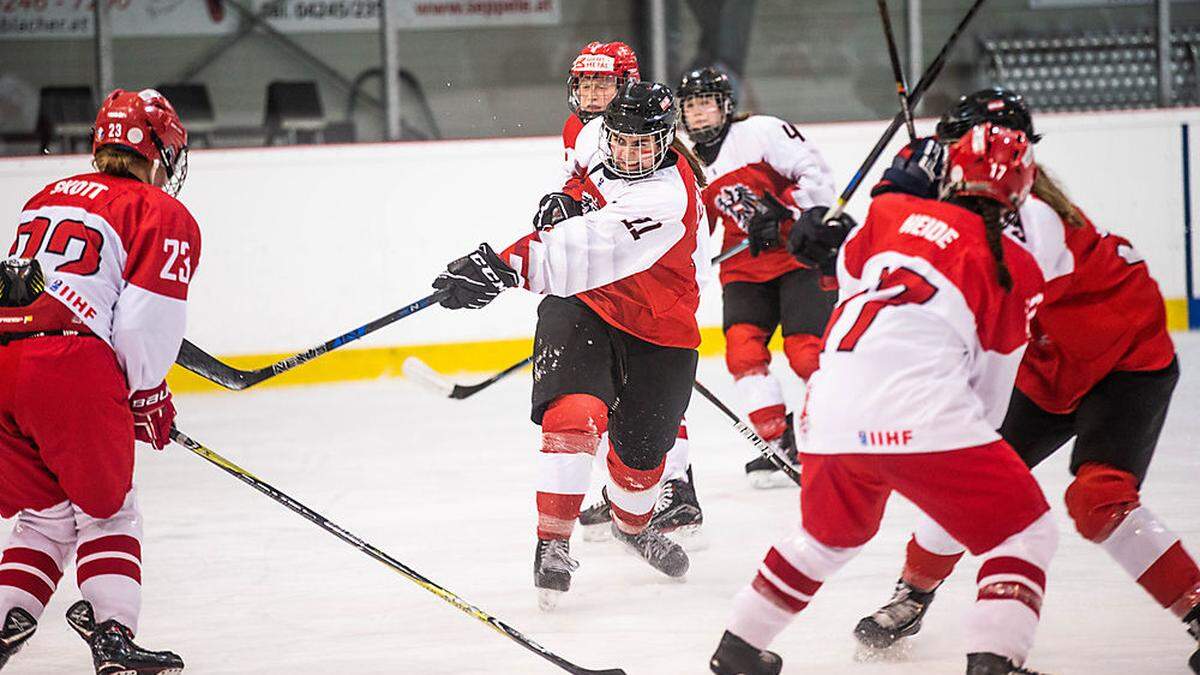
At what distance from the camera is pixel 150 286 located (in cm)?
243

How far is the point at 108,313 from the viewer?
2.46 meters

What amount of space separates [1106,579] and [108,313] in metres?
2.10

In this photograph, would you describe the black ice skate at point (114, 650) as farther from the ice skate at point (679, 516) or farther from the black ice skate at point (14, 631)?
the ice skate at point (679, 516)

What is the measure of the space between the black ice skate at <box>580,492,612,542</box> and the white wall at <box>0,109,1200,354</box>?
2.91 meters

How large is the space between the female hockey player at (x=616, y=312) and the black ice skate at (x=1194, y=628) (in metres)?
1.17

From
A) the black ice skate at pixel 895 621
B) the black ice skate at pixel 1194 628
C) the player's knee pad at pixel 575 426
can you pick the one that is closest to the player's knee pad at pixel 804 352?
the player's knee pad at pixel 575 426

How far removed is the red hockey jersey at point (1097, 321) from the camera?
248 cm

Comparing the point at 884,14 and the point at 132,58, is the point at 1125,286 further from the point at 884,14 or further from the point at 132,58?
the point at 132,58

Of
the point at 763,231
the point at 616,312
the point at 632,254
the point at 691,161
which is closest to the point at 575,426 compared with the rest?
the point at 616,312

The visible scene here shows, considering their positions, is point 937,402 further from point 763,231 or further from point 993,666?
point 763,231

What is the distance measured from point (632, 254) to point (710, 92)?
150cm

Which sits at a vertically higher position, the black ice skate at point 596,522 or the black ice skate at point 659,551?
the black ice skate at point 659,551

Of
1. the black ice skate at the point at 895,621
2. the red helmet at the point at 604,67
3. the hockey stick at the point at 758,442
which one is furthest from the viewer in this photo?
the red helmet at the point at 604,67

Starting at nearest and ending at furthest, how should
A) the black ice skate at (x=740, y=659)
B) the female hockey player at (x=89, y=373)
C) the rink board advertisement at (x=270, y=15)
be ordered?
1. the black ice skate at (x=740, y=659)
2. the female hockey player at (x=89, y=373)
3. the rink board advertisement at (x=270, y=15)
